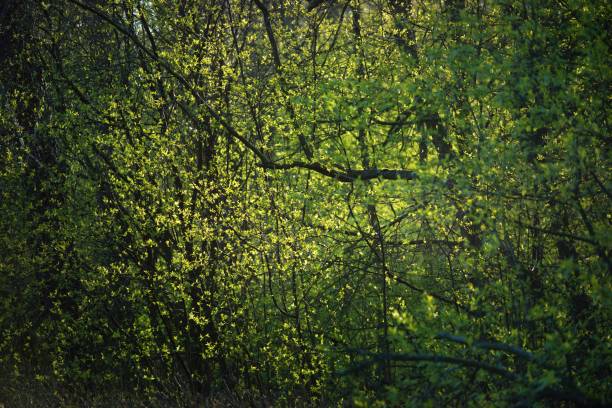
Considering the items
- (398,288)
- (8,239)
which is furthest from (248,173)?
(8,239)

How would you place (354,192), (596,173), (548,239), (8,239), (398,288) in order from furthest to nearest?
(8,239)
(398,288)
(354,192)
(548,239)
(596,173)

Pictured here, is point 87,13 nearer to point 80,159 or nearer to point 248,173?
point 80,159

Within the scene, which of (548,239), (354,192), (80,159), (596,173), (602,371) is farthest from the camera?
(80,159)

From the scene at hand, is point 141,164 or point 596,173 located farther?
point 141,164

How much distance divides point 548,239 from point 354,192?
2.25 meters

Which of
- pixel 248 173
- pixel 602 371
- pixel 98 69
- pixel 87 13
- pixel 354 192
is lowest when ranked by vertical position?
pixel 602 371

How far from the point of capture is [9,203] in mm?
11242

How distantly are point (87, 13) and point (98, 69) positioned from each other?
1841 millimetres

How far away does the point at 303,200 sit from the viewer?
8727mm

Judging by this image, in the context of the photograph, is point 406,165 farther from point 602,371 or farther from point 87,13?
point 87,13

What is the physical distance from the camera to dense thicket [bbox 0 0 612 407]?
20.3ft

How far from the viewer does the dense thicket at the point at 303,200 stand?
20.3 ft

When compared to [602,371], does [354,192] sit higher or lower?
higher

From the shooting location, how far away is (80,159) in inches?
407
